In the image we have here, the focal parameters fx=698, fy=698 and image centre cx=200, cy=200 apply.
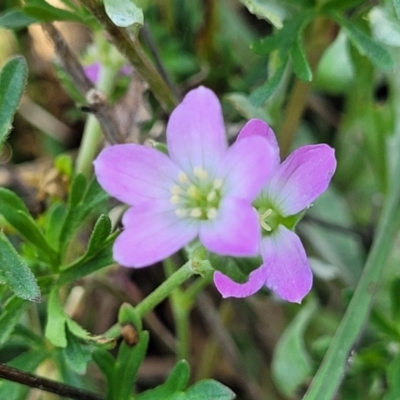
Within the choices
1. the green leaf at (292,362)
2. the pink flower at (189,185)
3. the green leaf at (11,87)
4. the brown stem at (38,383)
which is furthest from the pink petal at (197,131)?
the green leaf at (292,362)

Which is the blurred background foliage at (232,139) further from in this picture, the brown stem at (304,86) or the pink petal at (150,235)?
the pink petal at (150,235)

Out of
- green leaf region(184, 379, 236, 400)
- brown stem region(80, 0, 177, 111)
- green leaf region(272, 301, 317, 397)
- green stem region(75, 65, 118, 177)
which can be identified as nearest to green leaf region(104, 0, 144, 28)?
brown stem region(80, 0, 177, 111)

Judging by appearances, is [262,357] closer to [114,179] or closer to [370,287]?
[370,287]

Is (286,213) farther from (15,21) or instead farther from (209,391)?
(15,21)

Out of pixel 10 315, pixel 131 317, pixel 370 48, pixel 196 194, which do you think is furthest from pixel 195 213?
pixel 370 48

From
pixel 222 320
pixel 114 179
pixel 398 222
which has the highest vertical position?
pixel 114 179

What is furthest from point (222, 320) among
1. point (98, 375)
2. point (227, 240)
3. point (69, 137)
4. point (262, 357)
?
point (227, 240)
